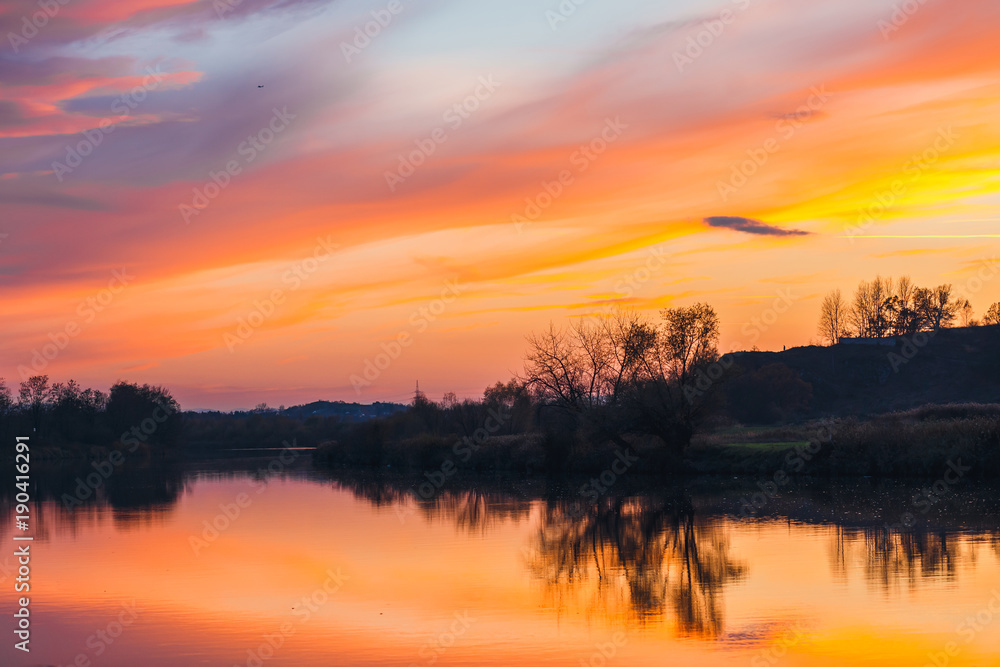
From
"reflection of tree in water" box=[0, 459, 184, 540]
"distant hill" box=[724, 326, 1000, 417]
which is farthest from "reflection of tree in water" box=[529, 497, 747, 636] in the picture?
"distant hill" box=[724, 326, 1000, 417]

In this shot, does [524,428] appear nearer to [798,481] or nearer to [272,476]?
[272,476]

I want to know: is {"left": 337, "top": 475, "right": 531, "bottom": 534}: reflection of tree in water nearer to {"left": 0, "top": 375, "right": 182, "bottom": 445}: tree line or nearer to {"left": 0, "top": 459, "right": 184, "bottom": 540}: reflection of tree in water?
{"left": 0, "top": 459, "right": 184, "bottom": 540}: reflection of tree in water

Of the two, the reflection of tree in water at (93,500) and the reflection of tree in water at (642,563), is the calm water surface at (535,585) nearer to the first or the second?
the reflection of tree in water at (642,563)

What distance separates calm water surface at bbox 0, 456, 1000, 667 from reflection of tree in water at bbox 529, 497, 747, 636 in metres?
0.08

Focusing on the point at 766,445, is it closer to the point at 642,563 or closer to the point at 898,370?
the point at 642,563

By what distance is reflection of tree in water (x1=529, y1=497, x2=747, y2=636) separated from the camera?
15.7 metres

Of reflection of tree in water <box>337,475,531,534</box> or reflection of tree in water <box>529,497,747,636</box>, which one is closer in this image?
reflection of tree in water <box>529,497,747,636</box>

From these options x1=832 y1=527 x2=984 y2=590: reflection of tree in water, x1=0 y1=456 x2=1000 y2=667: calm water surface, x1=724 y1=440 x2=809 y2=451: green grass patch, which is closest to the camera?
x1=0 y1=456 x2=1000 y2=667: calm water surface

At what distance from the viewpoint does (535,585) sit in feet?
59.5

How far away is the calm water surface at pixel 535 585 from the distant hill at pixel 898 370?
219ft

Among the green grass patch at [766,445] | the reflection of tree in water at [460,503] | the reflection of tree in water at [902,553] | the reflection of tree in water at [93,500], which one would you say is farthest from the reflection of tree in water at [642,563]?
the green grass patch at [766,445]

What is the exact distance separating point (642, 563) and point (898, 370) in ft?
316

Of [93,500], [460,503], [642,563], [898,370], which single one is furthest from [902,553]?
[898,370]

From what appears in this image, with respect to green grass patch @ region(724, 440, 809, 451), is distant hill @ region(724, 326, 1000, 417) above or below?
above
